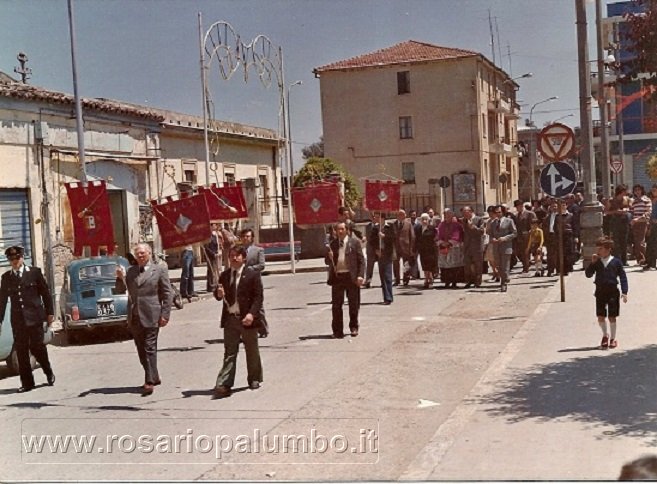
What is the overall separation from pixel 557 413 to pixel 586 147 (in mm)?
6171

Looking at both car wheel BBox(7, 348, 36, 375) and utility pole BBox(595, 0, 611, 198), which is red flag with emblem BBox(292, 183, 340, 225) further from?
car wheel BBox(7, 348, 36, 375)

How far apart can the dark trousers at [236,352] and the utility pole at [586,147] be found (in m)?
4.26

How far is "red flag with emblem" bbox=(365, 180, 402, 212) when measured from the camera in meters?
10.4

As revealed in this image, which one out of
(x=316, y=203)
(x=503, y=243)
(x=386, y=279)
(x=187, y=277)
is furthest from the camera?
(x=503, y=243)

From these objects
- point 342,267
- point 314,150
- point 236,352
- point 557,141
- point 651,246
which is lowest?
point 236,352

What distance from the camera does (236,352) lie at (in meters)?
8.56

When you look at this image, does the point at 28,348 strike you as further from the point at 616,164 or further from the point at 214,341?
the point at 616,164

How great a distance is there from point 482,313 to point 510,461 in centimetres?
767

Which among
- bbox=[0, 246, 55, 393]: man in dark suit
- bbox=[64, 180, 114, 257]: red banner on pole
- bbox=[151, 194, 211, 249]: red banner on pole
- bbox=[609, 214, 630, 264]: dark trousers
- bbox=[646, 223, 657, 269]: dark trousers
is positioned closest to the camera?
bbox=[151, 194, 211, 249]: red banner on pole

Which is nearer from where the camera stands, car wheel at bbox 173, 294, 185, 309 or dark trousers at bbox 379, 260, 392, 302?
car wheel at bbox 173, 294, 185, 309

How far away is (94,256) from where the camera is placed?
14.1 metres

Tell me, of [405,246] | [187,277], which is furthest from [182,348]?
[405,246]

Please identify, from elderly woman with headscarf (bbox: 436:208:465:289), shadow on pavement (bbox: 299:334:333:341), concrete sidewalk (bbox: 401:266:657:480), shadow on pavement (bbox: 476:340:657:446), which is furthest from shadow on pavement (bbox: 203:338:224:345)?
elderly woman with headscarf (bbox: 436:208:465:289)

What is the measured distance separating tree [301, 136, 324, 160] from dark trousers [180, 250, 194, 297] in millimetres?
4164
